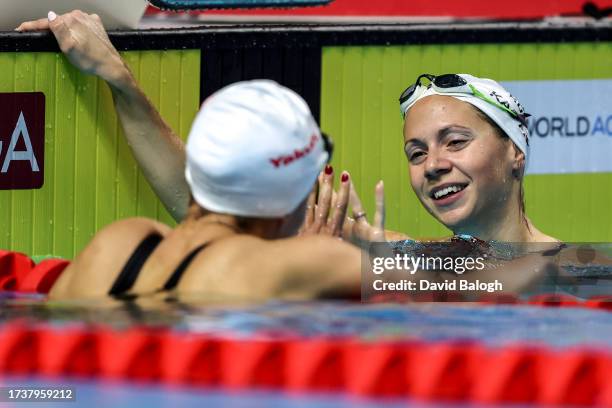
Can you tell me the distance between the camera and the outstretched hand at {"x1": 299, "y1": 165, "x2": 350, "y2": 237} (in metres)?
4.59

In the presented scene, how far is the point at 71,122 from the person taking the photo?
5777mm

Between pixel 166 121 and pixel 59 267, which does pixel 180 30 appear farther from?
pixel 59 267

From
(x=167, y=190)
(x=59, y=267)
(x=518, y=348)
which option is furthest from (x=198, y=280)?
(x=167, y=190)

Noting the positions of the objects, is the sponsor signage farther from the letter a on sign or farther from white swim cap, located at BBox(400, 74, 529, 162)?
the letter a on sign

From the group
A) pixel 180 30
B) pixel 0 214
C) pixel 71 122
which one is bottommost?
pixel 0 214

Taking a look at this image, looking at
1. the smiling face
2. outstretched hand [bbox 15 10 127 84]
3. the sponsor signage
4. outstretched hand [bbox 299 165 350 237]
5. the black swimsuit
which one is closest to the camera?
the black swimsuit

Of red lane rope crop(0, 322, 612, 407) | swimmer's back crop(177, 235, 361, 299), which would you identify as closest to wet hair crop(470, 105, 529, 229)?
swimmer's back crop(177, 235, 361, 299)

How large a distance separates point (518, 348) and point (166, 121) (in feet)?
10.5

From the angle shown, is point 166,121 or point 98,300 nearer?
point 98,300

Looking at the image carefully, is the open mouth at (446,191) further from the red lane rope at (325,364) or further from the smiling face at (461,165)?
the red lane rope at (325,364)

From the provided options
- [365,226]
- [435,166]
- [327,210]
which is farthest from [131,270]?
[435,166]

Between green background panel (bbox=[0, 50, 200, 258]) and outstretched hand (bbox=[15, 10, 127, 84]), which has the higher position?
outstretched hand (bbox=[15, 10, 127, 84])

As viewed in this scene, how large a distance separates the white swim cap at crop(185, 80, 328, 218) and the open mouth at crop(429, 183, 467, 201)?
166 centimetres

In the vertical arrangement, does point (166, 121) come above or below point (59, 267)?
above
